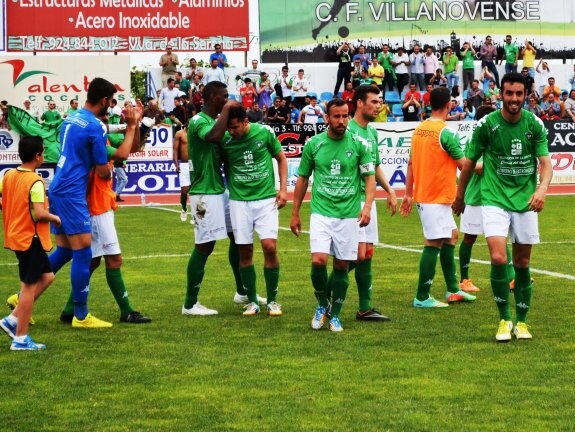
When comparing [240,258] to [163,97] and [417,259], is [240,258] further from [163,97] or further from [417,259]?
[163,97]

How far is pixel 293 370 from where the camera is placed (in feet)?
28.0

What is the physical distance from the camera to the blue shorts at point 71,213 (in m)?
10.3

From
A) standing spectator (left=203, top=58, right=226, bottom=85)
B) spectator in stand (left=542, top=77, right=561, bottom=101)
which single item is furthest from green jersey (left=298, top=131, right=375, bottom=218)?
spectator in stand (left=542, top=77, right=561, bottom=101)

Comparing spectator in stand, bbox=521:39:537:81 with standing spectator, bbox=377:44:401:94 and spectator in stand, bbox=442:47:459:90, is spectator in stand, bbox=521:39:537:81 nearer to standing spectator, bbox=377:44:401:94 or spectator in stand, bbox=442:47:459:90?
spectator in stand, bbox=442:47:459:90

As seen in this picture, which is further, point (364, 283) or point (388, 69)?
point (388, 69)

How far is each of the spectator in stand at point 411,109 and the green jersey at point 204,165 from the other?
26694 millimetres

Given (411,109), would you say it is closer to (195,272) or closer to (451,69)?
(451,69)

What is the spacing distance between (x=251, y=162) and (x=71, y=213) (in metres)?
1.89

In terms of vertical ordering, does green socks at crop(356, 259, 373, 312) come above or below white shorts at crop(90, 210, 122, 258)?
below

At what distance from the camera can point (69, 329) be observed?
10.7 meters

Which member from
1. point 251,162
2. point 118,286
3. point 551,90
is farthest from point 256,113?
point 118,286

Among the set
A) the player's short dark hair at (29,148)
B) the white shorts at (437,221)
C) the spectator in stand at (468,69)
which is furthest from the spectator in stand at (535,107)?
Result: the player's short dark hair at (29,148)

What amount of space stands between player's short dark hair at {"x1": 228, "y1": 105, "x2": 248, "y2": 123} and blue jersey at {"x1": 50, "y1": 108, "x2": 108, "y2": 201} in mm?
1273

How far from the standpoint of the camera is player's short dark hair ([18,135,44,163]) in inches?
373
